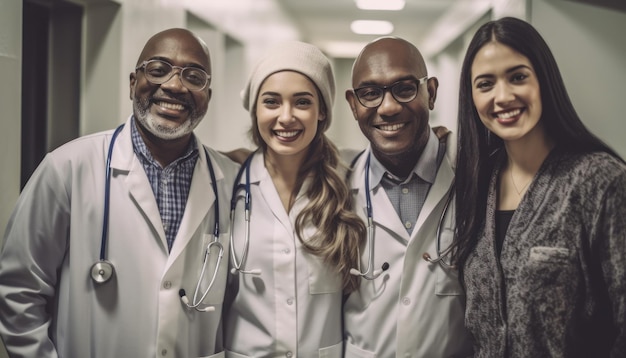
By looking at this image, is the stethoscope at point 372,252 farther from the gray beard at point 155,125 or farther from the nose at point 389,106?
the gray beard at point 155,125

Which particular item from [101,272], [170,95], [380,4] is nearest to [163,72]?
[170,95]

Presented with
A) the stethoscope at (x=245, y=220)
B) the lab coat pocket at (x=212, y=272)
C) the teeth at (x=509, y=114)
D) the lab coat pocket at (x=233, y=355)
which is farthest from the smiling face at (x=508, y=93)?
the lab coat pocket at (x=233, y=355)

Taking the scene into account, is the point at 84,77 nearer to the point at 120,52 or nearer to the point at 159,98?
the point at 120,52

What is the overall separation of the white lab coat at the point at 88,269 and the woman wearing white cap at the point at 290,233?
0.17 meters

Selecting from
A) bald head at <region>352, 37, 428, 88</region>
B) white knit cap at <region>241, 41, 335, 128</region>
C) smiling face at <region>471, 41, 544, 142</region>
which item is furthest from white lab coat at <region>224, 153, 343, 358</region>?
smiling face at <region>471, 41, 544, 142</region>

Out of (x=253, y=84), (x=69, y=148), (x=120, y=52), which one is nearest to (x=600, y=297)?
(x=253, y=84)

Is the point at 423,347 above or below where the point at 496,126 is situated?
→ below

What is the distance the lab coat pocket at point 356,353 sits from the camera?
1383 mm

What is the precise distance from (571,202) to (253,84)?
96 cm

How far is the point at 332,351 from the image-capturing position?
4.58 ft

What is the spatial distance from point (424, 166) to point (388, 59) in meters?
0.35

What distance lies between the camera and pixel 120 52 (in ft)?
6.28

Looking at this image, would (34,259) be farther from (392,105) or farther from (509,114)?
(509,114)

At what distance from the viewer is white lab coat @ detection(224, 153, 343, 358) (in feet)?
4.47
